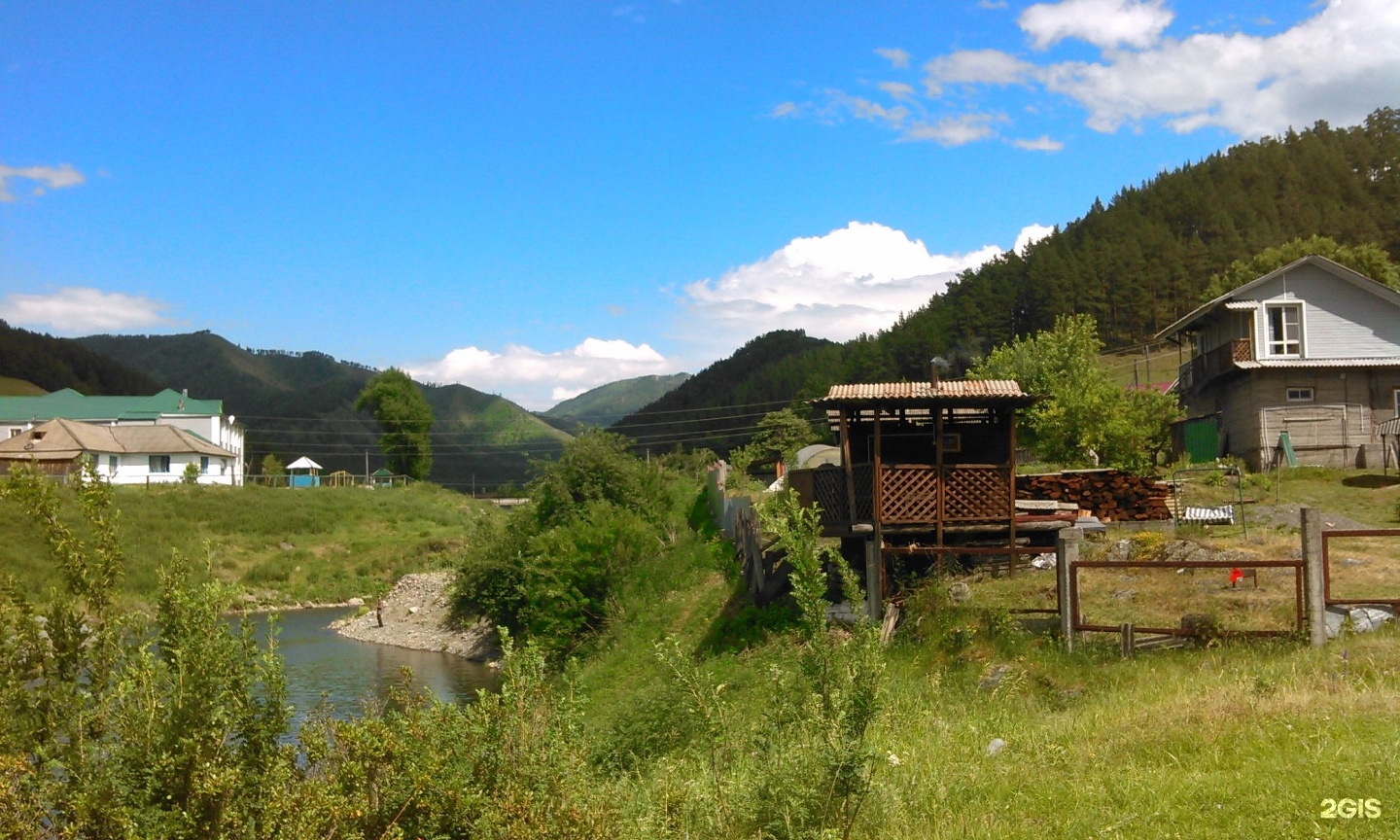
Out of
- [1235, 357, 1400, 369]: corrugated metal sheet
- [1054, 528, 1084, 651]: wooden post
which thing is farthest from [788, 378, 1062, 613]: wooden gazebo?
[1235, 357, 1400, 369]: corrugated metal sheet

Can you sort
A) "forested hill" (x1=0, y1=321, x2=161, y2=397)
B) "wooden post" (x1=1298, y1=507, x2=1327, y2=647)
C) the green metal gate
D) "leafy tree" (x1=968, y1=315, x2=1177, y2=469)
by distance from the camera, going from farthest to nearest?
"forested hill" (x1=0, y1=321, x2=161, y2=397), the green metal gate, "leafy tree" (x1=968, y1=315, x2=1177, y2=469), "wooden post" (x1=1298, y1=507, x2=1327, y2=647)

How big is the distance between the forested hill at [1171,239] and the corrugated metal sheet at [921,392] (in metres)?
63.6

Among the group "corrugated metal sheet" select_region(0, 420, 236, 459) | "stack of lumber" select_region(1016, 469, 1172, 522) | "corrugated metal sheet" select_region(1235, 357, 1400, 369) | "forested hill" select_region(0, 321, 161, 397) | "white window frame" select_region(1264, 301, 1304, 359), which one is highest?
"forested hill" select_region(0, 321, 161, 397)

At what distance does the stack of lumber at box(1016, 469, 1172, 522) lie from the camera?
74.3ft

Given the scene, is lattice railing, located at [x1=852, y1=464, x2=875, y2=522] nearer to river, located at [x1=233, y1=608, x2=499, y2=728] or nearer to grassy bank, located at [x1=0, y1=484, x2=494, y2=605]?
river, located at [x1=233, y1=608, x2=499, y2=728]

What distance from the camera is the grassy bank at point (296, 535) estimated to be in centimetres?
5656

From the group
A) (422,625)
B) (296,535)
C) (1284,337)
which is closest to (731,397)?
(296,535)

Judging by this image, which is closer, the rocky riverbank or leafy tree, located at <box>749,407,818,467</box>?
the rocky riverbank

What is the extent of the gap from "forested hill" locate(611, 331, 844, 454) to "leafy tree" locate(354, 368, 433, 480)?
18.9 m

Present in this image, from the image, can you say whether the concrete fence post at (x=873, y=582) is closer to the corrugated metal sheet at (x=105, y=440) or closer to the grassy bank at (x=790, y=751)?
the grassy bank at (x=790, y=751)

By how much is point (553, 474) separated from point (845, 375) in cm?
5299

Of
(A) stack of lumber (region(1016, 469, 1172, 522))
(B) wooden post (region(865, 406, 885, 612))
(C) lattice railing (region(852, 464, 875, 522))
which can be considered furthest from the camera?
(A) stack of lumber (region(1016, 469, 1172, 522))

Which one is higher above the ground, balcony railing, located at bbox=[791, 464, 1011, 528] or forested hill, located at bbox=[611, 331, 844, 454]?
forested hill, located at bbox=[611, 331, 844, 454]

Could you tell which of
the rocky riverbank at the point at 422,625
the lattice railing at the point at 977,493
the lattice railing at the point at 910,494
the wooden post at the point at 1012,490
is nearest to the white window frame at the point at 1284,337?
the wooden post at the point at 1012,490
